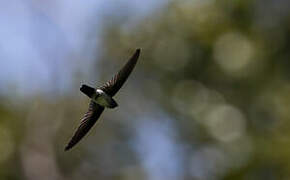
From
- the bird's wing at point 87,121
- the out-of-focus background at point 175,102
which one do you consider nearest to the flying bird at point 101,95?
the bird's wing at point 87,121

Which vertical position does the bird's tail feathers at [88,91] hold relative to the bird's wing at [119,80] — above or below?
below

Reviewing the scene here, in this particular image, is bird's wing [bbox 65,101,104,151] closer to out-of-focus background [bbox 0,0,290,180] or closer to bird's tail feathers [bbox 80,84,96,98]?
bird's tail feathers [bbox 80,84,96,98]

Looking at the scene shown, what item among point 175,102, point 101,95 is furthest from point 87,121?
point 175,102

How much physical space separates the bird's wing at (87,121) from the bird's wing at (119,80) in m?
0.02

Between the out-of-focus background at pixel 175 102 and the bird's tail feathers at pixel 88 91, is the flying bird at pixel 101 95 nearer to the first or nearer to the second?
the bird's tail feathers at pixel 88 91

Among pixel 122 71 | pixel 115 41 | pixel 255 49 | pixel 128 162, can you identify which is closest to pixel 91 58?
pixel 115 41

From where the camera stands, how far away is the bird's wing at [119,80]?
703 millimetres

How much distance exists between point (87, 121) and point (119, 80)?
0.14ft

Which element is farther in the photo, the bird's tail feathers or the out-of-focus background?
the out-of-focus background

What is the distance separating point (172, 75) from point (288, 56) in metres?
1.02

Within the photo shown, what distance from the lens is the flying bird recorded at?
2.27ft

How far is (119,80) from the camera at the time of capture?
71cm

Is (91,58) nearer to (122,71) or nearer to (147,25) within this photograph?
(147,25)

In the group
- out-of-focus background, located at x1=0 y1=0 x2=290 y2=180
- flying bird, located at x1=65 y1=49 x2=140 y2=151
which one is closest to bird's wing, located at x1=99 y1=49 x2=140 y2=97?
flying bird, located at x1=65 y1=49 x2=140 y2=151
